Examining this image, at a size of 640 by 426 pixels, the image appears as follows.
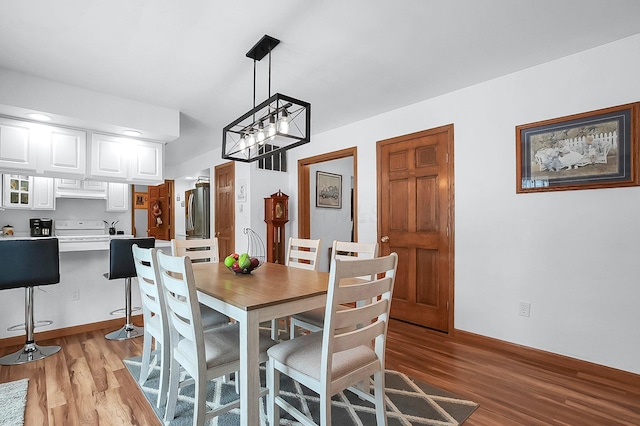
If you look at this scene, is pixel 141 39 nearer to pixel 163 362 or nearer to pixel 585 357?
pixel 163 362

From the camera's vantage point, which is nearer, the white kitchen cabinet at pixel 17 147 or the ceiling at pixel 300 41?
the ceiling at pixel 300 41

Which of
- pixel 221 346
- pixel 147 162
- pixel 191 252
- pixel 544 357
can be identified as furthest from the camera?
pixel 147 162

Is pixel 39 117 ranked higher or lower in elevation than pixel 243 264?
higher

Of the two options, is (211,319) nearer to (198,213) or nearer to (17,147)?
(17,147)

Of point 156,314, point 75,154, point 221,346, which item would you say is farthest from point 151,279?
point 75,154

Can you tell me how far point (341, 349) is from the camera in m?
1.36

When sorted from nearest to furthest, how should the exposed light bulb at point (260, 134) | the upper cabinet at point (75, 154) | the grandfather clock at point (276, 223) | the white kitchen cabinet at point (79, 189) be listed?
the exposed light bulb at point (260, 134), the upper cabinet at point (75, 154), the white kitchen cabinet at point (79, 189), the grandfather clock at point (276, 223)

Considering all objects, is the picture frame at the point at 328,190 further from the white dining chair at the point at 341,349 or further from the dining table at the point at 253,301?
the white dining chair at the point at 341,349

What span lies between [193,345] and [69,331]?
2.55 metres

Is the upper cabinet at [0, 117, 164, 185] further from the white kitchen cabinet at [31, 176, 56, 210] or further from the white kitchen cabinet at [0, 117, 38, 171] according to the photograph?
the white kitchen cabinet at [31, 176, 56, 210]

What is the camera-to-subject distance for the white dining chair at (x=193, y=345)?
1.48 meters

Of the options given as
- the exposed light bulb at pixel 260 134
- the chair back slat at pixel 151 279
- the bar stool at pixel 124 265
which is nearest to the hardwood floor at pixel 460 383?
the bar stool at pixel 124 265

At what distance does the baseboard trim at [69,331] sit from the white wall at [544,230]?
11.5 feet

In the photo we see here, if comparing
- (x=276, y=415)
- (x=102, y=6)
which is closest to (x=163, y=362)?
(x=276, y=415)
